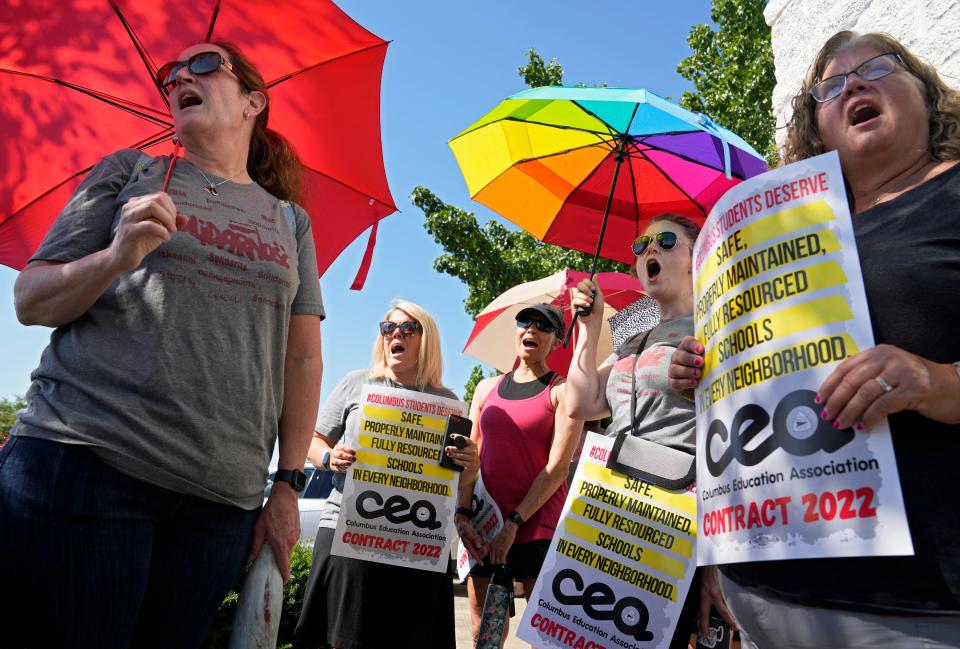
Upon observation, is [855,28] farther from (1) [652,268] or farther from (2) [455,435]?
(2) [455,435]

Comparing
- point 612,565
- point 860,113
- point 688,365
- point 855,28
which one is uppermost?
point 855,28

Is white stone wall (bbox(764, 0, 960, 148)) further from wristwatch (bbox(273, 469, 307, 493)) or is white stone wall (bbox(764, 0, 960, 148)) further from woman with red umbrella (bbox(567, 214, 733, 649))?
wristwatch (bbox(273, 469, 307, 493))

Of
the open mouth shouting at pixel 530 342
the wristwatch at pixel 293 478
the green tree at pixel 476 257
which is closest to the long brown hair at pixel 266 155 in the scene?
the wristwatch at pixel 293 478

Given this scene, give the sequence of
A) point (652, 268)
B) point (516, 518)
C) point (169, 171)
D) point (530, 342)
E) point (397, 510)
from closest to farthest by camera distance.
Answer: point (169, 171)
point (652, 268)
point (397, 510)
point (516, 518)
point (530, 342)

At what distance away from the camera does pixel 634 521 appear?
9.70 ft

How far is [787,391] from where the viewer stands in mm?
1518

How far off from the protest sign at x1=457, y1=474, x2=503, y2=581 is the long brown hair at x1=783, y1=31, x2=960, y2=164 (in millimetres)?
2804

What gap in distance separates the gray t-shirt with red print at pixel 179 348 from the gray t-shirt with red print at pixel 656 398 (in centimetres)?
143

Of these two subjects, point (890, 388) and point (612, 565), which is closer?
point (890, 388)

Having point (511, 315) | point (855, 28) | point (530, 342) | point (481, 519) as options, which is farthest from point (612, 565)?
point (511, 315)

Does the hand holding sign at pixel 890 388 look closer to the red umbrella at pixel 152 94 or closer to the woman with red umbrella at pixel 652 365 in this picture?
the woman with red umbrella at pixel 652 365

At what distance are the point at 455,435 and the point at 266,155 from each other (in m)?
1.87

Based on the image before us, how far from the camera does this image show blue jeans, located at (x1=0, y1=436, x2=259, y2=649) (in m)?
1.79

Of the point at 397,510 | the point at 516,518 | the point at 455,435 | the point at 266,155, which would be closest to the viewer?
the point at 266,155
